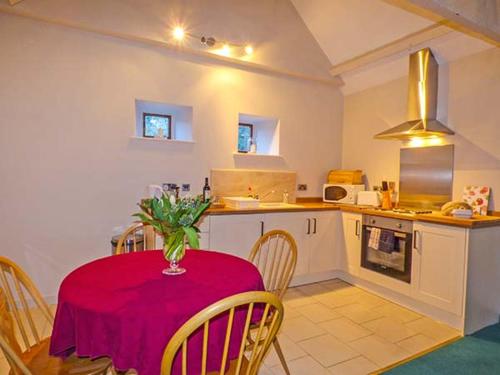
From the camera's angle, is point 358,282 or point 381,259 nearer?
point 381,259

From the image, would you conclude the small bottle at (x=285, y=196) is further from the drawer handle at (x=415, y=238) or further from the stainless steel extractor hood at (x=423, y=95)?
the drawer handle at (x=415, y=238)

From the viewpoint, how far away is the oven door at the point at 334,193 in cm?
389

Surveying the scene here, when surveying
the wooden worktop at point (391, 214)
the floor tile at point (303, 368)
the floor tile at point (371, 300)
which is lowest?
the floor tile at point (303, 368)

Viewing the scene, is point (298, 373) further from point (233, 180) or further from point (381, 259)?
point (233, 180)

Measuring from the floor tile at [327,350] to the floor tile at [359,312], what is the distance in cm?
44

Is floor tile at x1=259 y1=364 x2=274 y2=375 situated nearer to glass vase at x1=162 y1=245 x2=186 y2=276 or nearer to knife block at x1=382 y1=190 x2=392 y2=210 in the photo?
glass vase at x1=162 y1=245 x2=186 y2=276

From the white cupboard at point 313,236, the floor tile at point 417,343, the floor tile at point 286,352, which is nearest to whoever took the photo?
the floor tile at point 286,352

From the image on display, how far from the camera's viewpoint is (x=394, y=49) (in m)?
3.45

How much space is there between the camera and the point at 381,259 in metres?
3.19

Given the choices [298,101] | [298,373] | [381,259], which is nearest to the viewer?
[298,373]

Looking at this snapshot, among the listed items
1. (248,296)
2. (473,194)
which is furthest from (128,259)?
(473,194)

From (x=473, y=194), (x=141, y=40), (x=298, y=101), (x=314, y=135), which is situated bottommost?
(x=473, y=194)

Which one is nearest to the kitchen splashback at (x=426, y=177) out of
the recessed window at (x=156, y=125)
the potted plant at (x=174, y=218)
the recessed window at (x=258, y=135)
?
the recessed window at (x=258, y=135)

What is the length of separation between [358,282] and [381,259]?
1.59 ft
